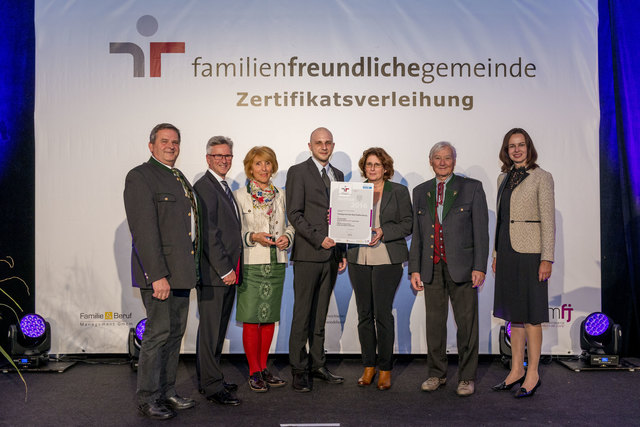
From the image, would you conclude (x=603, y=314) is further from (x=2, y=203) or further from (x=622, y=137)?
(x=2, y=203)

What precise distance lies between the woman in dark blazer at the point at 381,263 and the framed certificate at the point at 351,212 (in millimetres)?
117

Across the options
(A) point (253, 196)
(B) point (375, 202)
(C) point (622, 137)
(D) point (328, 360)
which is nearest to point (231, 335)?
(D) point (328, 360)

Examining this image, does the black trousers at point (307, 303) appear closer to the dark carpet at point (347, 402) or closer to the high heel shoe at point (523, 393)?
the dark carpet at point (347, 402)

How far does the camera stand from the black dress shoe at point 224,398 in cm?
351

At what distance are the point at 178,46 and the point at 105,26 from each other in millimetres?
656

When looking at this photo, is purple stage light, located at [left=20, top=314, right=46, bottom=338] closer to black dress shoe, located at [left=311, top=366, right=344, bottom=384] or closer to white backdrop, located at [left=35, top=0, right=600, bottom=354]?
white backdrop, located at [left=35, top=0, right=600, bottom=354]

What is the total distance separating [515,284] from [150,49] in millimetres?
3549

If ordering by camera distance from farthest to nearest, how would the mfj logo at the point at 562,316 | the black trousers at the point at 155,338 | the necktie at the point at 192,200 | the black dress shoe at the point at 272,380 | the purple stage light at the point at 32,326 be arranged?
1. the mfj logo at the point at 562,316
2. the purple stage light at the point at 32,326
3. the black dress shoe at the point at 272,380
4. the necktie at the point at 192,200
5. the black trousers at the point at 155,338

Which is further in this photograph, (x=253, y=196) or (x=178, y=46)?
(x=178, y=46)

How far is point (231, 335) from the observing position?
4.80m

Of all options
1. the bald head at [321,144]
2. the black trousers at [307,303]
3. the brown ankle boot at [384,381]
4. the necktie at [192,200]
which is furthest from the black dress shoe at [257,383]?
the bald head at [321,144]

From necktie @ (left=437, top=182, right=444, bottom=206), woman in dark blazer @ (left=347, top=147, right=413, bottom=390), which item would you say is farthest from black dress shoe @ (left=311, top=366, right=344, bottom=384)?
necktie @ (left=437, top=182, right=444, bottom=206)

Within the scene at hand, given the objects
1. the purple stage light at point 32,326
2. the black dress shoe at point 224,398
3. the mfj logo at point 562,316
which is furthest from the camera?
the mfj logo at point 562,316

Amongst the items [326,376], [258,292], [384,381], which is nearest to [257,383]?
[326,376]
